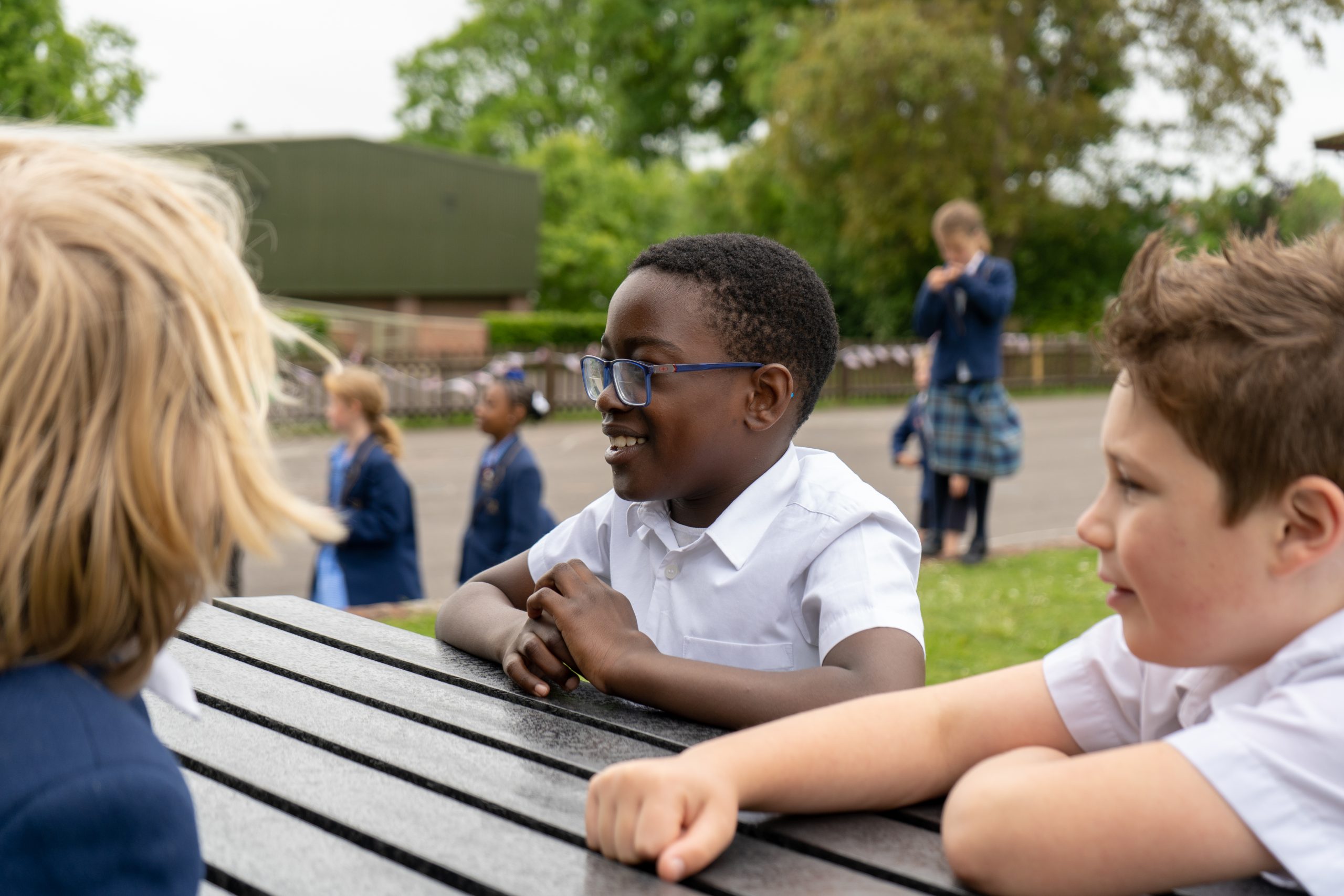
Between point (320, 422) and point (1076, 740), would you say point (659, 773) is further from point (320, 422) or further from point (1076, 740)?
point (320, 422)

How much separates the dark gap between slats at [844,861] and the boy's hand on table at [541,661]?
0.60 metres

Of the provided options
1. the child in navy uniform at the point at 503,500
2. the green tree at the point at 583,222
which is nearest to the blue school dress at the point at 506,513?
the child in navy uniform at the point at 503,500

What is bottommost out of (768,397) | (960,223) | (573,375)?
(573,375)

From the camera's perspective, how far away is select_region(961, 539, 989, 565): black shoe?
300 inches

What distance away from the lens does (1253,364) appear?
1192 mm

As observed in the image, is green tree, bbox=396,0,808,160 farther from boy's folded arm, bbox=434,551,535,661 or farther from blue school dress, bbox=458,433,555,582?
boy's folded arm, bbox=434,551,535,661

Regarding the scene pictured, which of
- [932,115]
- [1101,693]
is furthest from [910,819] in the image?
[932,115]

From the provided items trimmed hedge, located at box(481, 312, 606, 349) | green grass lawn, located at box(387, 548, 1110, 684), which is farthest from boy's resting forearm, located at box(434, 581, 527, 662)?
trimmed hedge, located at box(481, 312, 606, 349)

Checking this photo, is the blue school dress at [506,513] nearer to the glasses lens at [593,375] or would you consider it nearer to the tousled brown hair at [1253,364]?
the glasses lens at [593,375]

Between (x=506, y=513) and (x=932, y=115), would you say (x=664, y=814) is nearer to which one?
(x=506, y=513)

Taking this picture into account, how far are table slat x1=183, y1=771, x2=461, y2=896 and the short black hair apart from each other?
3.79 ft

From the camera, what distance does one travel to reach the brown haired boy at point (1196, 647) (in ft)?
3.77

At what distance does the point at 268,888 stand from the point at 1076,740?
906 millimetres

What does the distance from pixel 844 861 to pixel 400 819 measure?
1.55 feet
